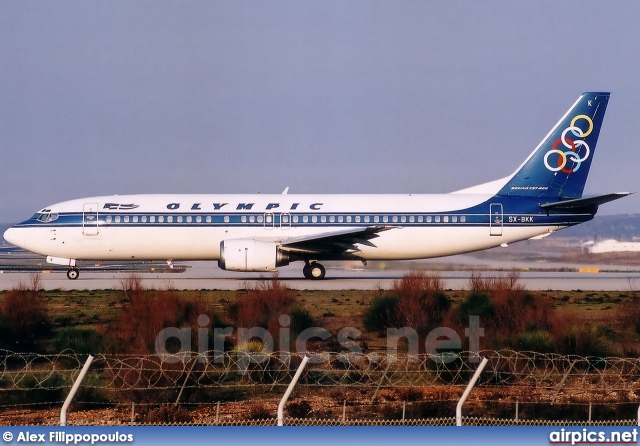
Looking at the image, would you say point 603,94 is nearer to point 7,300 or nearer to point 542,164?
point 542,164

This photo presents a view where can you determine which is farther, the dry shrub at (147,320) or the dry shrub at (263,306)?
the dry shrub at (263,306)

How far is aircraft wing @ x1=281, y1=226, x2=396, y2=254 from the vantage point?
1317 inches

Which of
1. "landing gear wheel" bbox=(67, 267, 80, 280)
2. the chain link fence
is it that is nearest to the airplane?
"landing gear wheel" bbox=(67, 267, 80, 280)

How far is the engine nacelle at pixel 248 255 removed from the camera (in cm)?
3312

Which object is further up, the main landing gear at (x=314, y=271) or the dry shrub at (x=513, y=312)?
the main landing gear at (x=314, y=271)

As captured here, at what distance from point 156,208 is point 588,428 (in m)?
26.7

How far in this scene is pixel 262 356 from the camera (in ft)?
56.1

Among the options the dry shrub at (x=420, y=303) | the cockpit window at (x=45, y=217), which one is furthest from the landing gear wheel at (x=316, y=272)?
the cockpit window at (x=45, y=217)

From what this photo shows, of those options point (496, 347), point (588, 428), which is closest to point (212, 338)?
point (496, 347)

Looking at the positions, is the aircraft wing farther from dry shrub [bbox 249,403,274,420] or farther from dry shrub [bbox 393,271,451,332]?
dry shrub [bbox 249,403,274,420]

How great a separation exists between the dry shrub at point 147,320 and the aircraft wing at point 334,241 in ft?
30.1

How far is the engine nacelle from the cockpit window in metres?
6.99

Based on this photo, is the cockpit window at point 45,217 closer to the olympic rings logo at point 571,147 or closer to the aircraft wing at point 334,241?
the aircraft wing at point 334,241

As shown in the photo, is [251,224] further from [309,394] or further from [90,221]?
[309,394]
